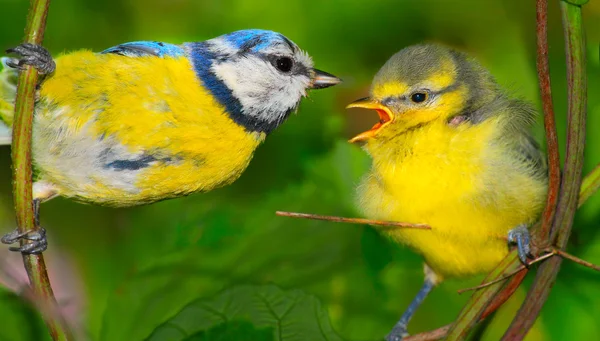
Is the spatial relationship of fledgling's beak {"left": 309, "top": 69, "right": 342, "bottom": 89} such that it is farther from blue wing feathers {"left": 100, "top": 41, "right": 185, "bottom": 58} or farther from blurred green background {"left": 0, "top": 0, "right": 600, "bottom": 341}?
blue wing feathers {"left": 100, "top": 41, "right": 185, "bottom": 58}

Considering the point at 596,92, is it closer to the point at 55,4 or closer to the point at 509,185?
the point at 509,185

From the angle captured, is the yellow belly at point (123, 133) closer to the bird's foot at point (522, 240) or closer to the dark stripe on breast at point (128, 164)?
the dark stripe on breast at point (128, 164)

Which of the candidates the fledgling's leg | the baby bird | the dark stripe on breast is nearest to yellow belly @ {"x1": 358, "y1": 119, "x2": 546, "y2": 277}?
the baby bird

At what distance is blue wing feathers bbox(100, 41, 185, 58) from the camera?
52.1 inches

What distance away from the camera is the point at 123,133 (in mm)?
1204

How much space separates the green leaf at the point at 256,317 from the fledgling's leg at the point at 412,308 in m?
0.24

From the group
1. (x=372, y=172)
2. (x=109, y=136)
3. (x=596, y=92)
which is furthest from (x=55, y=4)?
(x=596, y=92)

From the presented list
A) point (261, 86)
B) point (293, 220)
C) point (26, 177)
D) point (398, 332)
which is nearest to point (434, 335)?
point (398, 332)

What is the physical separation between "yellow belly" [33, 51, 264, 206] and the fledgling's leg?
459mm

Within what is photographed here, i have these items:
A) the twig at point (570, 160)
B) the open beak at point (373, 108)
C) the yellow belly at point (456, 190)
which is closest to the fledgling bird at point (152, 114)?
the open beak at point (373, 108)

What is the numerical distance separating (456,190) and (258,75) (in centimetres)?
41

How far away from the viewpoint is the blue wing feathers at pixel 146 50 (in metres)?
1.32

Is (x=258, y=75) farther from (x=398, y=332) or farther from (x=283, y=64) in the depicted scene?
(x=398, y=332)

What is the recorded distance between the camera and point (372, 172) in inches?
55.9
